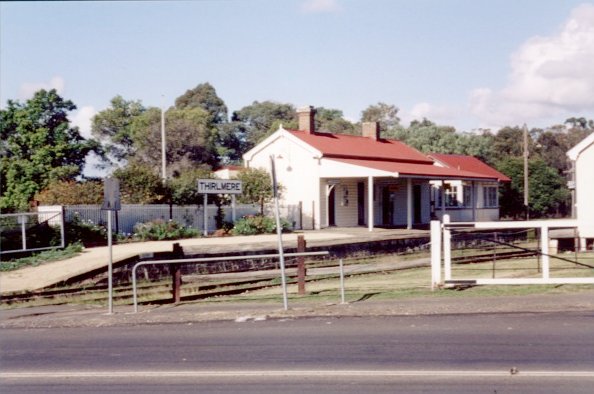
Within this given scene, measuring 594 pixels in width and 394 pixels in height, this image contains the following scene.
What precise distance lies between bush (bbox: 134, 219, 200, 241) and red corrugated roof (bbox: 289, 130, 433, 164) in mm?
10225

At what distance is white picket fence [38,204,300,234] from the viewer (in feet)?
106

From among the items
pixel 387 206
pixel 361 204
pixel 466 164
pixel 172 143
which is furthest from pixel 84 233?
pixel 466 164

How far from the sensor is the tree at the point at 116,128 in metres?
69.8

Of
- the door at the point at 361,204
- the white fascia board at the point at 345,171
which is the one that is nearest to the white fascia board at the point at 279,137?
the white fascia board at the point at 345,171

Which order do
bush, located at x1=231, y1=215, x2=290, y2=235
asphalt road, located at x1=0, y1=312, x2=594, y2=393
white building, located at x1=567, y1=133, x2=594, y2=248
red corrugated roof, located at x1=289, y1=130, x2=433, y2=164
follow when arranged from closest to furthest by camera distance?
asphalt road, located at x1=0, y1=312, x2=594, y2=393
white building, located at x1=567, y1=133, x2=594, y2=248
bush, located at x1=231, y1=215, x2=290, y2=235
red corrugated roof, located at x1=289, y1=130, x2=433, y2=164

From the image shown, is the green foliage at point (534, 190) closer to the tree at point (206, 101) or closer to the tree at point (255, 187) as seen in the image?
the tree at point (255, 187)

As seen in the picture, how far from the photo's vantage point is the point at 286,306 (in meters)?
14.7

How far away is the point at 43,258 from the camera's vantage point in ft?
86.5

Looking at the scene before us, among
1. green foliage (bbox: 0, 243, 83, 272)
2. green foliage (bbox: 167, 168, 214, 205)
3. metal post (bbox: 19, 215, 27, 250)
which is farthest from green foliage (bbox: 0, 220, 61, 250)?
green foliage (bbox: 167, 168, 214, 205)

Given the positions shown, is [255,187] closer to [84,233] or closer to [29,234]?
[84,233]

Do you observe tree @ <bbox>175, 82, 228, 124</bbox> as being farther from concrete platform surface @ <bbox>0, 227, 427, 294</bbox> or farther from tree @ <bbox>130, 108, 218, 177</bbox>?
concrete platform surface @ <bbox>0, 227, 427, 294</bbox>

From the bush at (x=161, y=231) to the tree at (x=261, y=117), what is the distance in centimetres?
5570

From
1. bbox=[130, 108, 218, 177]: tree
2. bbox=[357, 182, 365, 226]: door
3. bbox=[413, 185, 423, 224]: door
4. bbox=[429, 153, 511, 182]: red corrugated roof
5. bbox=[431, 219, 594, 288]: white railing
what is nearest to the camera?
bbox=[431, 219, 594, 288]: white railing

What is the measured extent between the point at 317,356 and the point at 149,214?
2706 cm
